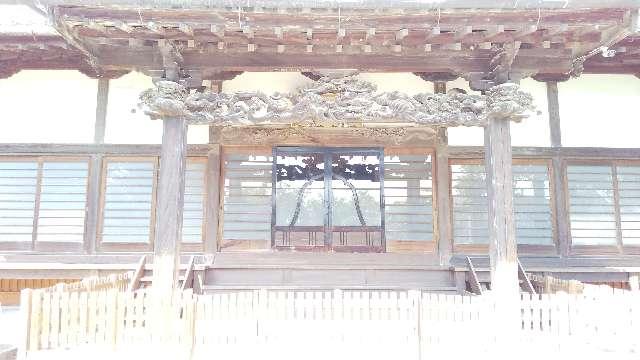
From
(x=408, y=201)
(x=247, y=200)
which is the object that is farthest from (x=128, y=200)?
(x=408, y=201)

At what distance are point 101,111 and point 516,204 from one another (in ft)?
28.5

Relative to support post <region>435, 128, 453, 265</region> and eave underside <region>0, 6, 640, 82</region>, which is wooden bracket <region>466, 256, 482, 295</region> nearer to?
support post <region>435, 128, 453, 265</region>

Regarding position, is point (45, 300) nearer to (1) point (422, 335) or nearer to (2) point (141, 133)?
(2) point (141, 133)

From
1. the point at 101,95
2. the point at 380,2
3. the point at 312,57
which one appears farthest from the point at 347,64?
the point at 101,95

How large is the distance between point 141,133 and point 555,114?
8537mm

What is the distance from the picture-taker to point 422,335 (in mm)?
6676

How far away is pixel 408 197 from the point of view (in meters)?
10.1

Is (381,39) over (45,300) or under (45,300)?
over

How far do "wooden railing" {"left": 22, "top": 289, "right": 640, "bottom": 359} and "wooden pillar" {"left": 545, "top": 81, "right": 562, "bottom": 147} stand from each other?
4012mm

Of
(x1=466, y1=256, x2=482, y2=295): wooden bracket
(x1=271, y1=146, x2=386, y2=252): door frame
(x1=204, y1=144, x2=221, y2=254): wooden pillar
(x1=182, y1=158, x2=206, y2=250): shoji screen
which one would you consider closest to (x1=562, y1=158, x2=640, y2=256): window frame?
(x1=466, y1=256, x2=482, y2=295): wooden bracket

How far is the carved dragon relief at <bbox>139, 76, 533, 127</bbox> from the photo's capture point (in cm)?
780

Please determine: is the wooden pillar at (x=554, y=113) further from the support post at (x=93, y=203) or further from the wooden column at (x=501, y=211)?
the support post at (x=93, y=203)

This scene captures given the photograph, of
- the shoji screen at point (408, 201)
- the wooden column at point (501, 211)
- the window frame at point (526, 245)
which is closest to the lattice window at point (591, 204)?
the window frame at point (526, 245)

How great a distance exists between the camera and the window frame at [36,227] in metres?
9.71
